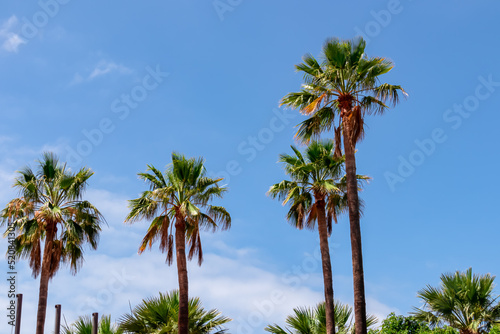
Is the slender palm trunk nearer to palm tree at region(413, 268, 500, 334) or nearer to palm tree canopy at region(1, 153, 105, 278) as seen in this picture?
palm tree canopy at region(1, 153, 105, 278)

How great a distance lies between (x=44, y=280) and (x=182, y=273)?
20.2 feet

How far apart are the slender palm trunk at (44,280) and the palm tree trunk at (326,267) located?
12089 mm

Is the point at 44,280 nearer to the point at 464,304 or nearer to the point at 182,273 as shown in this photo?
the point at 182,273

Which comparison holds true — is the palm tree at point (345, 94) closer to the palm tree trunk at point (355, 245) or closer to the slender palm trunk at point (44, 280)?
the palm tree trunk at point (355, 245)

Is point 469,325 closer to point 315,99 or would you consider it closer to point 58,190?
point 315,99

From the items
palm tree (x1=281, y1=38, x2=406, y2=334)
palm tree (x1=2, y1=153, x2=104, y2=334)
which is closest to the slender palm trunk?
palm tree (x1=2, y1=153, x2=104, y2=334)

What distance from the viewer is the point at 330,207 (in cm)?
2959

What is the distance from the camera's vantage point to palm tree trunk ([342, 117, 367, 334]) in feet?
63.3

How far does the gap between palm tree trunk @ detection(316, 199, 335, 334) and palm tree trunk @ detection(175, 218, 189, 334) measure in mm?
6137

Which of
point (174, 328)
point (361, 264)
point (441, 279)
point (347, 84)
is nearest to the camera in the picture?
point (361, 264)

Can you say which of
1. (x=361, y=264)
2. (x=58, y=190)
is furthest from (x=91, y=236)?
(x=361, y=264)

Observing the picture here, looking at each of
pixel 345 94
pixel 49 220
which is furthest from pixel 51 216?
pixel 345 94

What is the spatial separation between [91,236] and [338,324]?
12.0 meters

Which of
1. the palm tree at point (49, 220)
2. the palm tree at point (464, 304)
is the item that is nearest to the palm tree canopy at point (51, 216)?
the palm tree at point (49, 220)
